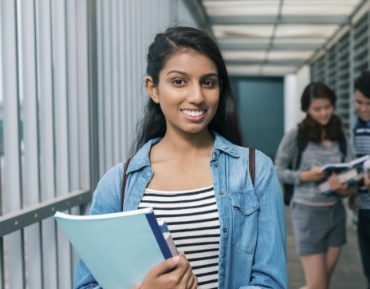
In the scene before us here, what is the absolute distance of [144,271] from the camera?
152 centimetres

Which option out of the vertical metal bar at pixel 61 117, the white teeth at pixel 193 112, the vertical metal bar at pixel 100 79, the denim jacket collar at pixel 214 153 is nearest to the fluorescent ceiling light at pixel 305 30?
the vertical metal bar at pixel 100 79

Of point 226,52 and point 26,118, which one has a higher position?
point 226,52

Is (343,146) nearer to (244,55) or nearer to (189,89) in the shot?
(189,89)

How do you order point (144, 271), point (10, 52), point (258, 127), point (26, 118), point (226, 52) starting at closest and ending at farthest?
point (144, 271), point (10, 52), point (26, 118), point (226, 52), point (258, 127)

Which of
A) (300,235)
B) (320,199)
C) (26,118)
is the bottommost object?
(300,235)

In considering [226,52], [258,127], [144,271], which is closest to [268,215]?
[144,271]

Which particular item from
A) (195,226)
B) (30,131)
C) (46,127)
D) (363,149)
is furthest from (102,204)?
(363,149)

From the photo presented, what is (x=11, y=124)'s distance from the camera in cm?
233

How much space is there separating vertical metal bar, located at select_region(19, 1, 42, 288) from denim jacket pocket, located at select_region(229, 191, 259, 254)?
3.96ft

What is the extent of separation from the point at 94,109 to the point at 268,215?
69.0 inches

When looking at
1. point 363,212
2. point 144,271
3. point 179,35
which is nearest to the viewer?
point 144,271

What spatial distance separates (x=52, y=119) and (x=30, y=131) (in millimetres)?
260

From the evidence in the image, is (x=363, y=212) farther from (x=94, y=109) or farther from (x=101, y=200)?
(x=101, y=200)

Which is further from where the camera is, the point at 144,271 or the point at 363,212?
the point at 363,212
